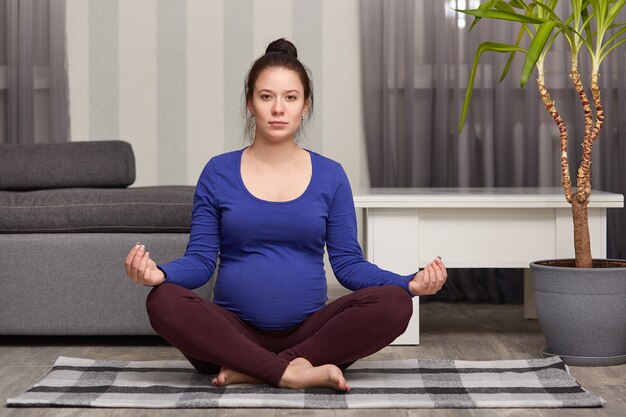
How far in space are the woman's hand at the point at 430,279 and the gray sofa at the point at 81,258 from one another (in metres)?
0.82

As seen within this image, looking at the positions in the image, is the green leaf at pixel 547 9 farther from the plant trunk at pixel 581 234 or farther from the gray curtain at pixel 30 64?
the gray curtain at pixel 30 64

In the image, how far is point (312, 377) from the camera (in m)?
1.90

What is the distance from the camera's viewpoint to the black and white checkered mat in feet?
5.99

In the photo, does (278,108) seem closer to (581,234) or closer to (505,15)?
(505,15)

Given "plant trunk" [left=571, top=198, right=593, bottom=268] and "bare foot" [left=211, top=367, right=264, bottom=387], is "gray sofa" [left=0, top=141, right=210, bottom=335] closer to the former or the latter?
"bare foot" [left=211, top=367, right=264, bottom=387]

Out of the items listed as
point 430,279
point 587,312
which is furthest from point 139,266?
point 587,312

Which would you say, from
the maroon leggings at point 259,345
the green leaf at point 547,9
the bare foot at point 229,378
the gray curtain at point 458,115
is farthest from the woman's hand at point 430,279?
the gray curtain at point 458,115

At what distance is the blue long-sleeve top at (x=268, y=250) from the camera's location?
6.64 ft

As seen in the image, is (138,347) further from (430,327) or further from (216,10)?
(216,10)

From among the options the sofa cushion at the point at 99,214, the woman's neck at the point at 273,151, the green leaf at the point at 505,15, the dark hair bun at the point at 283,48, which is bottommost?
the sofa cushion at the point at 99,214

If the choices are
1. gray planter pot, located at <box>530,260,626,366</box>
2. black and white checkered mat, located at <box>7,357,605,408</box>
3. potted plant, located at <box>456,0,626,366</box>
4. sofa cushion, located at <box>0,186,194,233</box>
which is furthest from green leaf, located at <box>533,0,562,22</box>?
sofa cushion, located at <box>0,186,194,233</box>

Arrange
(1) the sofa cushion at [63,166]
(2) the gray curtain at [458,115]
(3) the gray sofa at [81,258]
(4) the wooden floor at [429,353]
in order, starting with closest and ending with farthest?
(4) the wooden floor at [429,353], (3) the gray sofa at [81,258], (1) the sofa cushion at [63,166], (2) the gray curtain at [458,115]

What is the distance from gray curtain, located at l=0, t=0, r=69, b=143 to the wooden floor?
1296 mm

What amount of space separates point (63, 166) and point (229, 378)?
1200 millimetres
